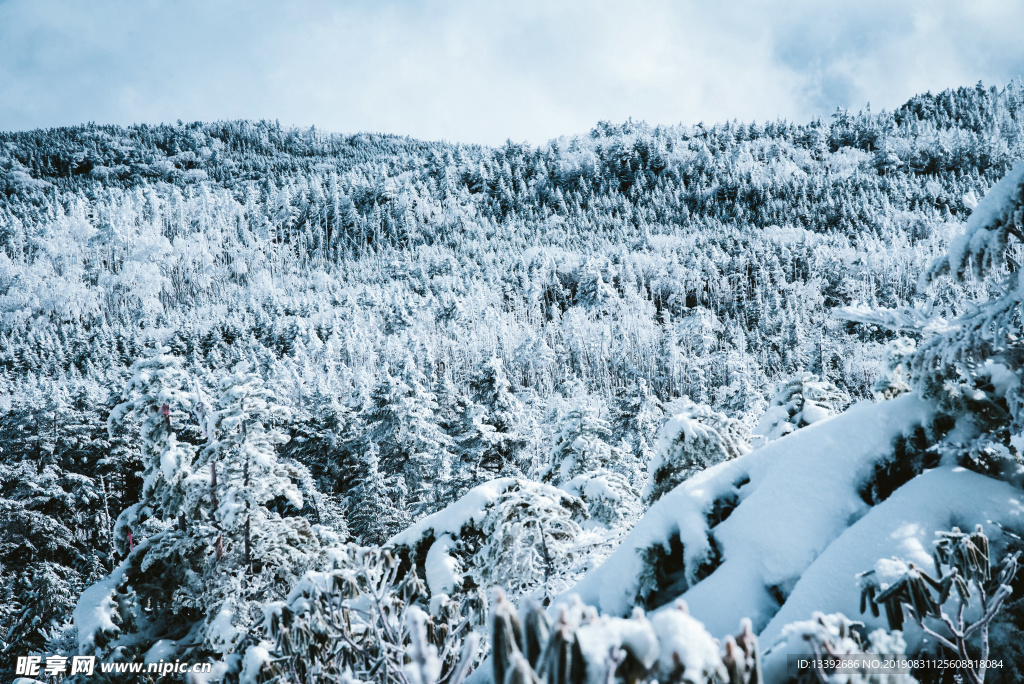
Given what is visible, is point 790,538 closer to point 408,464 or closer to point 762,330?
point 408,464

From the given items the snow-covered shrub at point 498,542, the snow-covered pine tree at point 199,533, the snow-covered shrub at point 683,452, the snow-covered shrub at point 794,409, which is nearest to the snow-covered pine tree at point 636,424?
the snow-covered shrub at point 794,409

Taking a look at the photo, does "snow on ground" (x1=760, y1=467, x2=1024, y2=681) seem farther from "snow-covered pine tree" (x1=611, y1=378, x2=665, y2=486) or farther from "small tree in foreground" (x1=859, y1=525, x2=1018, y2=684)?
"snow-covered pine tree" (x1=611, y1=378, x2=665, y2=486)

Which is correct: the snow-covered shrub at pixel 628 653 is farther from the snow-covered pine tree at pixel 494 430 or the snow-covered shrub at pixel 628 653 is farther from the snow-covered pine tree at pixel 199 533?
the snow-covered pine tree at pixel 494 430

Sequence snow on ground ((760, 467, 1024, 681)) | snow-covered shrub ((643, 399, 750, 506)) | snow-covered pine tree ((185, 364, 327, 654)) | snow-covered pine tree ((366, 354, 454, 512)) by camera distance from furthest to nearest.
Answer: snow-covered pine tree ((366, 354, 454, 512)), snow-covered pine tree ((185, 364, 327, 654)), snow-covered shrub ((643, 399, 750, 506)), snow on ground ((760, 467, 1024, 681))

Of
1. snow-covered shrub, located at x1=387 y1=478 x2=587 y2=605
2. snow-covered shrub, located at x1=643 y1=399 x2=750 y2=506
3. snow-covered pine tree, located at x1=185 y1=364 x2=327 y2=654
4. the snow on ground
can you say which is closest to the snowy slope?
the snow on ground

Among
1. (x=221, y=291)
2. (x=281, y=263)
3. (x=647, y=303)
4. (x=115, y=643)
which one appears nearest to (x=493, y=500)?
(x=115, y=643)

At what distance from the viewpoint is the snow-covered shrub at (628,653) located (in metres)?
1.75

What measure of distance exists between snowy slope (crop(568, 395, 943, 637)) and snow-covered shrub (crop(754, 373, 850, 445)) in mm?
5608

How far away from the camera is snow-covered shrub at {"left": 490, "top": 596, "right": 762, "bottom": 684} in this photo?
1748mm

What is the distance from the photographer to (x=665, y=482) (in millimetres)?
8062

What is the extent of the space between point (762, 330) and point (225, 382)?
4191 inches

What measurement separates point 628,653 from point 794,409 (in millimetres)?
11276

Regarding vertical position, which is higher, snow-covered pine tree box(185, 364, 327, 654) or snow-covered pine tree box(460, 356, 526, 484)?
snow-covered pine tree box(460, 356, 526, 484)

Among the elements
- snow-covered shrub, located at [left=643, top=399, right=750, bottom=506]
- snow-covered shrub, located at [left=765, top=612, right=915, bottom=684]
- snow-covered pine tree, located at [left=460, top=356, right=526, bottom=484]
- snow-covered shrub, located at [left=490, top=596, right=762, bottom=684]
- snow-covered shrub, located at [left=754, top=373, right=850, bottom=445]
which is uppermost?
snow-covered pine tree, located at [left=460, top=356, right=526, bottom=484]
